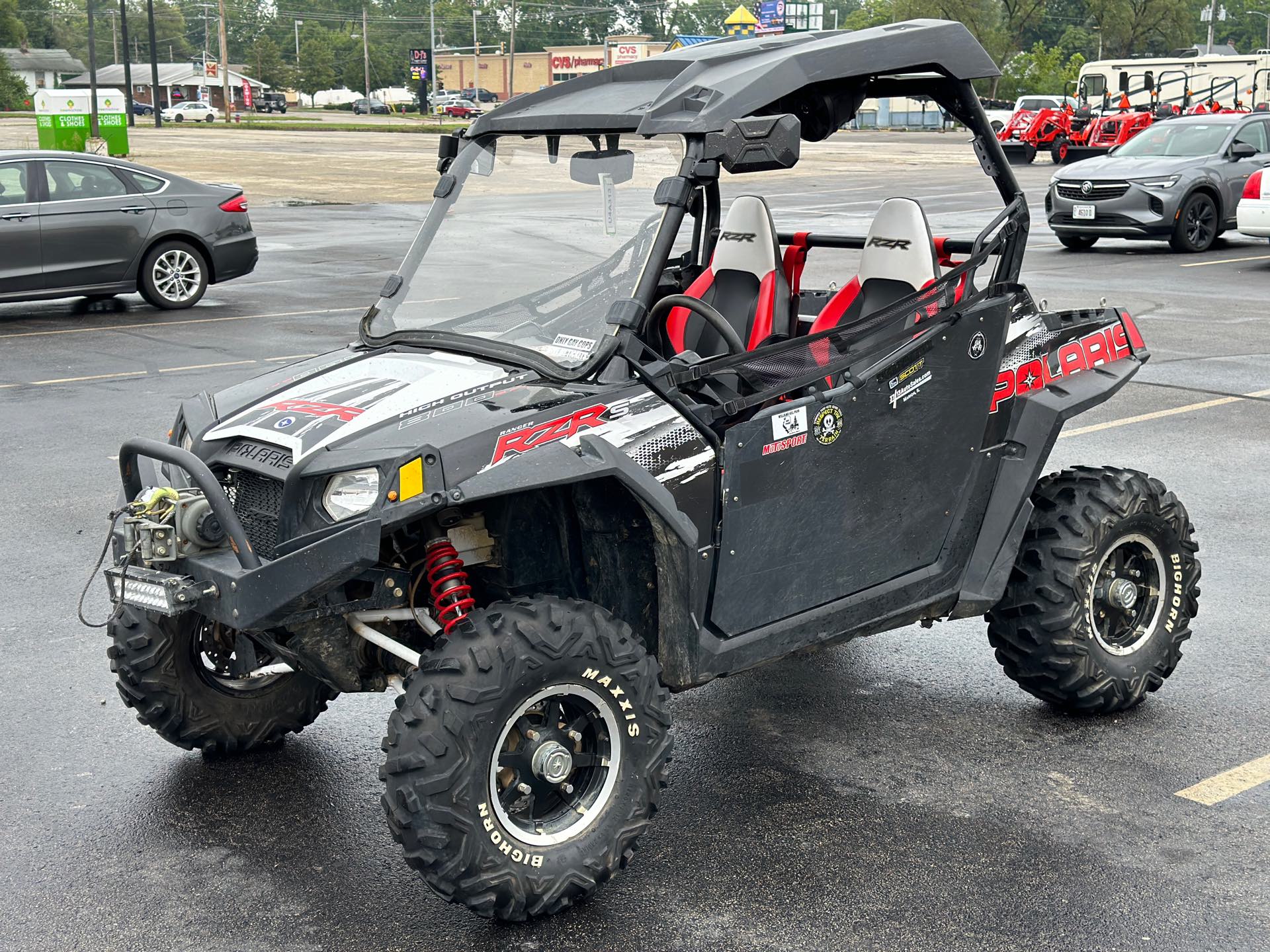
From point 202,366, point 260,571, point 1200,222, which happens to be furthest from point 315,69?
point 260,571

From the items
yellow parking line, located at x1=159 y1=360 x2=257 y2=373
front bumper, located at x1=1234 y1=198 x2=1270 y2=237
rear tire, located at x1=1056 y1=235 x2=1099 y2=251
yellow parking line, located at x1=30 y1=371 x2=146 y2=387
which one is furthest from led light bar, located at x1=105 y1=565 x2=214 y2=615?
rear tire, located at x1=1056 y1=235 x2=1099 y2=251

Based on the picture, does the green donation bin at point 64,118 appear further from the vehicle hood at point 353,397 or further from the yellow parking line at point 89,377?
the vehicle hood at point 353,397

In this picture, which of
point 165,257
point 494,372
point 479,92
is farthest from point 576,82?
point 479,92

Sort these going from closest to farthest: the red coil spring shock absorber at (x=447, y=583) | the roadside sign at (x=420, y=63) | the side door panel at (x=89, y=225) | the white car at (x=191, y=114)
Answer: the red coil spring shock absorber at (x=447, y=583) → the side door panel at (x=89, y=225) → the white car at (x=191, y=114) → the roadside sign at (x=420, y=63)

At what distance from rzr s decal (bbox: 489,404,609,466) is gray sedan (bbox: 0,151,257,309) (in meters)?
12.2

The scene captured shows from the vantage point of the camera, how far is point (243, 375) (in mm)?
11406

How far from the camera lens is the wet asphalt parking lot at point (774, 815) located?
379 cm

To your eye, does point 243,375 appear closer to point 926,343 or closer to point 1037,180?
point 926,343

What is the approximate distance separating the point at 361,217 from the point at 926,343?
75.4 feet

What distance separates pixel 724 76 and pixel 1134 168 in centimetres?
1758

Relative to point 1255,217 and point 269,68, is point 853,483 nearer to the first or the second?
point 1255,217

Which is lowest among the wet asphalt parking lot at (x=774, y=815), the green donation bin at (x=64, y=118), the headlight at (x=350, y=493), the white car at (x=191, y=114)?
the wet asphalt parking lot at (x=774, y=815)

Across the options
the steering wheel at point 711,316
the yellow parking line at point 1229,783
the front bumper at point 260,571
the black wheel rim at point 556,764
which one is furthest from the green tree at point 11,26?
the yellow parking line at point 1229,783

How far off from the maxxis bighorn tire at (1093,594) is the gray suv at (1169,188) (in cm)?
1583
